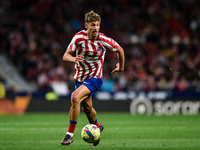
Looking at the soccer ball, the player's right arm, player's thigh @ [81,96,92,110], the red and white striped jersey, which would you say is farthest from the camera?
player's thigh @ [81,96,92,110]

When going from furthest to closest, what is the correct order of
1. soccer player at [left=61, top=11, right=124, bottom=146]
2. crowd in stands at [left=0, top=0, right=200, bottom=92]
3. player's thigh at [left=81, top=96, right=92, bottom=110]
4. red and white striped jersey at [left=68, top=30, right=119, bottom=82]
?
crowd in stands at [left=0, top=0, right=200, bottom=92], player's thigh at [left=81, top=96, right=92, bottom=110], red and white striped jersey at [left=68, top=30, right=119, bottom=82], soccer player at [left=61, top=11, right=124, bottom=146]

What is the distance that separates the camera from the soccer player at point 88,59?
604cm

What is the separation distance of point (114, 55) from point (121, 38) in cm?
146

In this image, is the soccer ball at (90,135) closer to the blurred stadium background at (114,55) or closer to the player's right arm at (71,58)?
the player's right arm at (71,58)

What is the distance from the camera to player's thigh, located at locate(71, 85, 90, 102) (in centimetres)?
599

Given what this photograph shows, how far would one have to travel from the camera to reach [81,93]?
6.08m

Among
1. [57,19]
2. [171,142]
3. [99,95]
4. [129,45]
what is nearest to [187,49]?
[129,45]

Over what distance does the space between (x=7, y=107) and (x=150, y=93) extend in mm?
6304

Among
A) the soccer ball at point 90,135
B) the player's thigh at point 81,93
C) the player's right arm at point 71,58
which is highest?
the player's right arm at point 71,58

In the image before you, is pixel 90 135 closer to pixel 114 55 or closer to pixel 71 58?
pixel 71 58

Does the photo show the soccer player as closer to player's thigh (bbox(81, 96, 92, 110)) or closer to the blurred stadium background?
player's thigh (bbox(81, 96, 92, 110))

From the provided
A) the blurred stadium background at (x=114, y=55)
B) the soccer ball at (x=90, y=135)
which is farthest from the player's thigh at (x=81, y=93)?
the blurred stadium background at (x=114, y=55)

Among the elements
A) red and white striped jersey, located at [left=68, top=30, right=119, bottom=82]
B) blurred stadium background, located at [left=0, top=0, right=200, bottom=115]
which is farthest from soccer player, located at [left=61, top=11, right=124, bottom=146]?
blurred stadium background, located at [left=0, top=0, right=200, bottom=115]

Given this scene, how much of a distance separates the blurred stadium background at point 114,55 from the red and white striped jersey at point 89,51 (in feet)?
29.8
